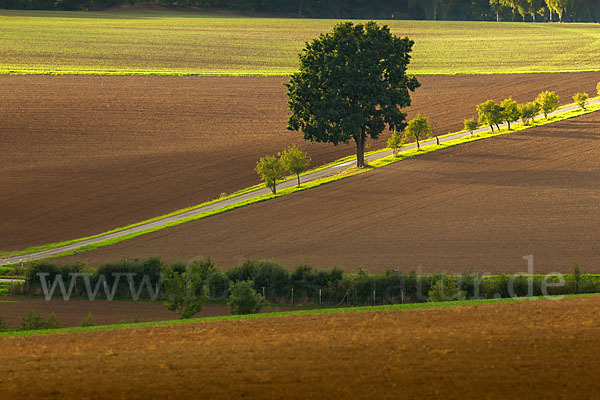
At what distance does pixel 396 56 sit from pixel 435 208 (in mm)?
24043

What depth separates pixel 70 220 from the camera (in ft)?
206

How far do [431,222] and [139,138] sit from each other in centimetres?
4123

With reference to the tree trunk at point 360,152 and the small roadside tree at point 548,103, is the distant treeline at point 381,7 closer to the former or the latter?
the small roadside tree at point 548,103

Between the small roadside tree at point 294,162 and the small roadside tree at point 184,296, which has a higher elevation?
the small roadside tree at point 294,162

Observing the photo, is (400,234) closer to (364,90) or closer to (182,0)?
(364,90)

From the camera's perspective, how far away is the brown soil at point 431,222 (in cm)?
4728

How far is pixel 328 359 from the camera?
22.2 m

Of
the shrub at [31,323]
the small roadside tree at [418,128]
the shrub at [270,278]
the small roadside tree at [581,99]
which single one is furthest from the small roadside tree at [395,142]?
the shrub at [31,323]

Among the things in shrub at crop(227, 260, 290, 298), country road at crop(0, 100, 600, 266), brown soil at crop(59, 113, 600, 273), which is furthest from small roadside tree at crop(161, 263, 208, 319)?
country road at crop(0, 100, 600, 266)

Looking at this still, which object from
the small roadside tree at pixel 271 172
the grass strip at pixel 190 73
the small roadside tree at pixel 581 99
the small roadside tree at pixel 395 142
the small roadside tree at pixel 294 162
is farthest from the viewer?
the grass strip at pixel 190 73

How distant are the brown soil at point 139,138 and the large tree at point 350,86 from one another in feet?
17.0

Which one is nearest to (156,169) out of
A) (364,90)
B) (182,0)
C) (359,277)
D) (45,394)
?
(364,90)

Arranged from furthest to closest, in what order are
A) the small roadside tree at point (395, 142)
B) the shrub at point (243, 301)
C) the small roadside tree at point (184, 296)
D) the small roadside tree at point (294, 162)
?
the small roadside tree at point (395, 142) < the small roadside tree at point (294, 162) < the small roadside tree at point (184, 296) < the shrub at point (243, 301)

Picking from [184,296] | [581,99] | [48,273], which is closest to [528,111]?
[581,99]
